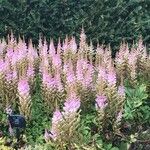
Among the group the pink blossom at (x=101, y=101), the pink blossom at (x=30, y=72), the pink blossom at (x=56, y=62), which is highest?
the pink blossom at (x=56, y=62)

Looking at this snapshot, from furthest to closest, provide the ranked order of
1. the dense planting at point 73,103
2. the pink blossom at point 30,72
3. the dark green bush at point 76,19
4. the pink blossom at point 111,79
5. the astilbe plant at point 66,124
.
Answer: the dark green bush at point 76,19 → the pink blossom at point 30,72 → the pink blossom at point 111,79 → the dense planting at point 73,103 → the astilbe plant at point 66,124

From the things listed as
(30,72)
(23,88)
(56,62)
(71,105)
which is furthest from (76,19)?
(71,105)

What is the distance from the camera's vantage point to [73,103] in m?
5.12

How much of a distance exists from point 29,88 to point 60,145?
80 cm

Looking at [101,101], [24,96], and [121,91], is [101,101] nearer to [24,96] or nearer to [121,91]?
[121,91]

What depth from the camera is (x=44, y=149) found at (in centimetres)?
513

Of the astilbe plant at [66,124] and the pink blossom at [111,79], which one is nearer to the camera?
the astilbe plant at [66,124]

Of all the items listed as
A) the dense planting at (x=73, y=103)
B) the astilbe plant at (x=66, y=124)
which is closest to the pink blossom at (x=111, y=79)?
the dense planting at (x=73, y=103)

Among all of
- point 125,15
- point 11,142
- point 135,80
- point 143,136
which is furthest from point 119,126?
point 125,15

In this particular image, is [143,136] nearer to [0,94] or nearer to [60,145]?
[60,145]

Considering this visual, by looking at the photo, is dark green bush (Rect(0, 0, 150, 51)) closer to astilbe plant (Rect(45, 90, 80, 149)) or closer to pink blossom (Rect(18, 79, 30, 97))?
pink blossom (Rect(18, 79, 30, 97))

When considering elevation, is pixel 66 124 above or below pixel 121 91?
below

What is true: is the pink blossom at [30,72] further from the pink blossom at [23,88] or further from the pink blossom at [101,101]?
the pink blossom at [101,101]

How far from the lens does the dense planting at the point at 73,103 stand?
5.21 metres
